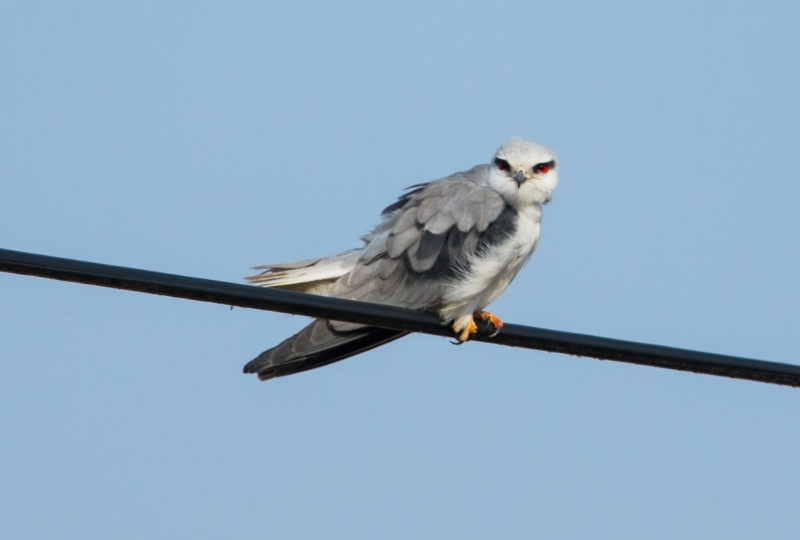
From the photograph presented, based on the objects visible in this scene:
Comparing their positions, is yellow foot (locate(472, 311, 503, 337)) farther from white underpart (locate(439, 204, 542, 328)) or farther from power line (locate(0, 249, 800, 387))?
power line (locate(0, 249, 800, 387))

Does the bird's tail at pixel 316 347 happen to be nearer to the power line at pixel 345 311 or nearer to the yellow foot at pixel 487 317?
the yellow foot at pixel 487 317

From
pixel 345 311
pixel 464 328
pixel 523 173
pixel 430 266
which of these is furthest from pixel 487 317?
pixel 345 311

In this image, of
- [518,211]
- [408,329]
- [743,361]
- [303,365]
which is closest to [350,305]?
[408,329]

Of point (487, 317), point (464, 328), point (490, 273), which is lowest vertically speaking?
point (464, 328)

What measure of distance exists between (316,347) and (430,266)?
95 cm

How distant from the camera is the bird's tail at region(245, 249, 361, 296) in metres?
7.30

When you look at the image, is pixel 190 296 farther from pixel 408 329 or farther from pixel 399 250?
pixel 399 250

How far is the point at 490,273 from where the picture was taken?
695 centimetres

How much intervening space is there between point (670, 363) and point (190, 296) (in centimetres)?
219

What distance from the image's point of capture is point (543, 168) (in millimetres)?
7652

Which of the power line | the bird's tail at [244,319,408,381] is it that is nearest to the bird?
the bird's tail at [244,319,408,381]

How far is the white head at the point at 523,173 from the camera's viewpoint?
7.32 metres

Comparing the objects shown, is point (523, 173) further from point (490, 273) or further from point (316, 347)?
Result: point (316, 347)

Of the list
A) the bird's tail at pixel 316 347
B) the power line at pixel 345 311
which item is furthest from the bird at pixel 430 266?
the power line at pixel 345 311
